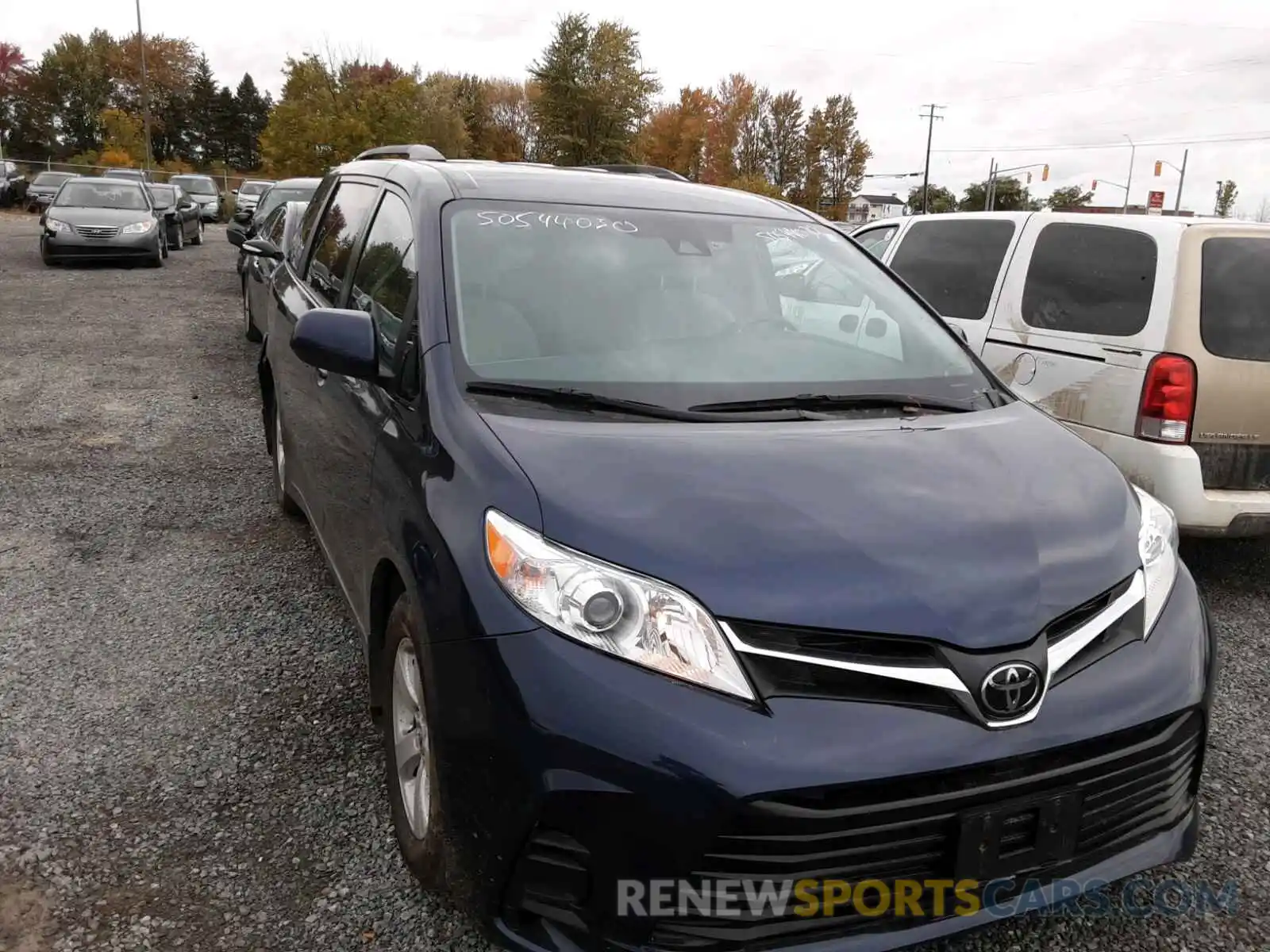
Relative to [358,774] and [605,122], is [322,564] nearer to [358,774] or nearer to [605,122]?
[358,774]

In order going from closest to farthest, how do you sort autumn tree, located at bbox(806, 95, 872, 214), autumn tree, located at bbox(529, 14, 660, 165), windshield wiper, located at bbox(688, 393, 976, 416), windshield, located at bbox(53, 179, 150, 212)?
windshield wiper, located at bbox(688, 393, 976, 416) → windshield, located at bbox(53, 179, 150, 212) → autumn tree, located at bbox(529, 14, 660, 165) → autumn tree, located at bbox(806, 95, 872, 214)

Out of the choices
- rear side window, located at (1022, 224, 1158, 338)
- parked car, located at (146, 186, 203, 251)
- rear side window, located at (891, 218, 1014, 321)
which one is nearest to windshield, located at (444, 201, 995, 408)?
rear side window, located at (1022, 224, 1158, 338)

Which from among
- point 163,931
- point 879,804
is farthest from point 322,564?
point 879,804

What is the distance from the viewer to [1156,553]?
245cm

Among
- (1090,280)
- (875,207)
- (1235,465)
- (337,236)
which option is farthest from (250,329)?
(875,207)

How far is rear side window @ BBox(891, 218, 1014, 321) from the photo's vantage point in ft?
18.6

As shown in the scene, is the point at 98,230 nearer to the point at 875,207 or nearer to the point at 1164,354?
the point at 1164,354

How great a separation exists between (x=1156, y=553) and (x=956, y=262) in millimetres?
3886

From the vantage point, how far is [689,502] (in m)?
2.14

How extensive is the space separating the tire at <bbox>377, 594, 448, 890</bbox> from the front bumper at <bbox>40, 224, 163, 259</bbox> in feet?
54.5

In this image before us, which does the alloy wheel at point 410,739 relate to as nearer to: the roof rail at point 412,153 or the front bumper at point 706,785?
the front bumper at point 706,785

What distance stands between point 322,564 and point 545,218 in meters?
2.24

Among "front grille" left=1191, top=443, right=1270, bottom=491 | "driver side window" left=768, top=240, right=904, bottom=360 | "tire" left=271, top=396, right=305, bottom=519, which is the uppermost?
"driver side window" left=768, top=240, right=904, bottom=360

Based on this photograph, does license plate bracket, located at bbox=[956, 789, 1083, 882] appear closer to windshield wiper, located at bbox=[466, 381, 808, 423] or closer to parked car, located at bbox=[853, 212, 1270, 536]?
windshield wiper, located at bbox=[466, 381, 808, 423]
